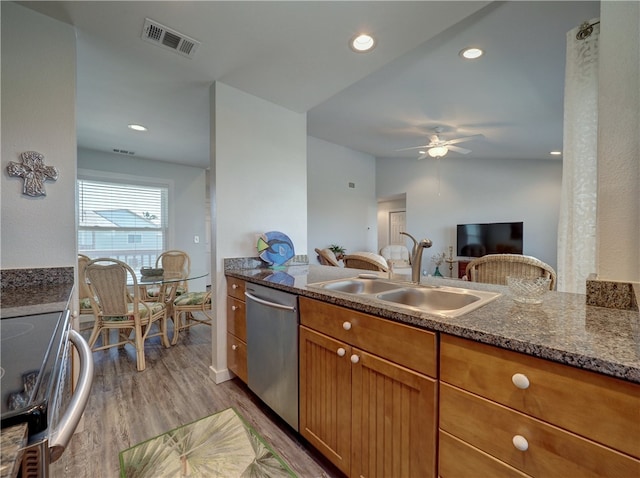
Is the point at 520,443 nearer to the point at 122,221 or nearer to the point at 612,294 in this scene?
the point at 612,294

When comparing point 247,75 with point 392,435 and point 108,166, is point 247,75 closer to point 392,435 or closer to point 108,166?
point 392,435

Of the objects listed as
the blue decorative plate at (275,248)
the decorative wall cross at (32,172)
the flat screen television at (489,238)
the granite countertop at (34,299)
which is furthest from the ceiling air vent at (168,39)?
the flat screen television at (489,238)

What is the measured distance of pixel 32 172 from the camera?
60.1 inches

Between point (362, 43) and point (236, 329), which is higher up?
point (362, 43)

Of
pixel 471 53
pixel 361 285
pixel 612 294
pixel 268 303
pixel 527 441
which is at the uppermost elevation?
pixel 471 53

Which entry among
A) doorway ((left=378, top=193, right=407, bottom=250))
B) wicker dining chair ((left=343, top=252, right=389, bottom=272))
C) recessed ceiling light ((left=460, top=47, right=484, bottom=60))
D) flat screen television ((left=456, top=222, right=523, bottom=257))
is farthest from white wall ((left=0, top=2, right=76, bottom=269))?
doorway ((left=378, top=193, right=407, bottom=250))

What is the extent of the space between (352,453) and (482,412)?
68 cm

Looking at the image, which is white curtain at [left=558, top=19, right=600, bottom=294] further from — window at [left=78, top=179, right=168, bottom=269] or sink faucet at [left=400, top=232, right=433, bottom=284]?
window at [left=78, top=179, right=168, bottom=269]

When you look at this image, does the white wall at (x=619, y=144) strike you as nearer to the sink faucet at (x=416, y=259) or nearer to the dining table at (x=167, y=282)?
the sink faucet at (x=416, y=259)

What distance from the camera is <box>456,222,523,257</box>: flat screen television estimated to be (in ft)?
16.7

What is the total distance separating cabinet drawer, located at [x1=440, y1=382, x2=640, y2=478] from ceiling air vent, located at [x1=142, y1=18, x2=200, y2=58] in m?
2.37

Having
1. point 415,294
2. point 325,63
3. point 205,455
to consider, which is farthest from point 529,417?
point 325,63

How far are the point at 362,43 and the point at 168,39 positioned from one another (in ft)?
4.20

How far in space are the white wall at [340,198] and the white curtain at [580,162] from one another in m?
4.18
